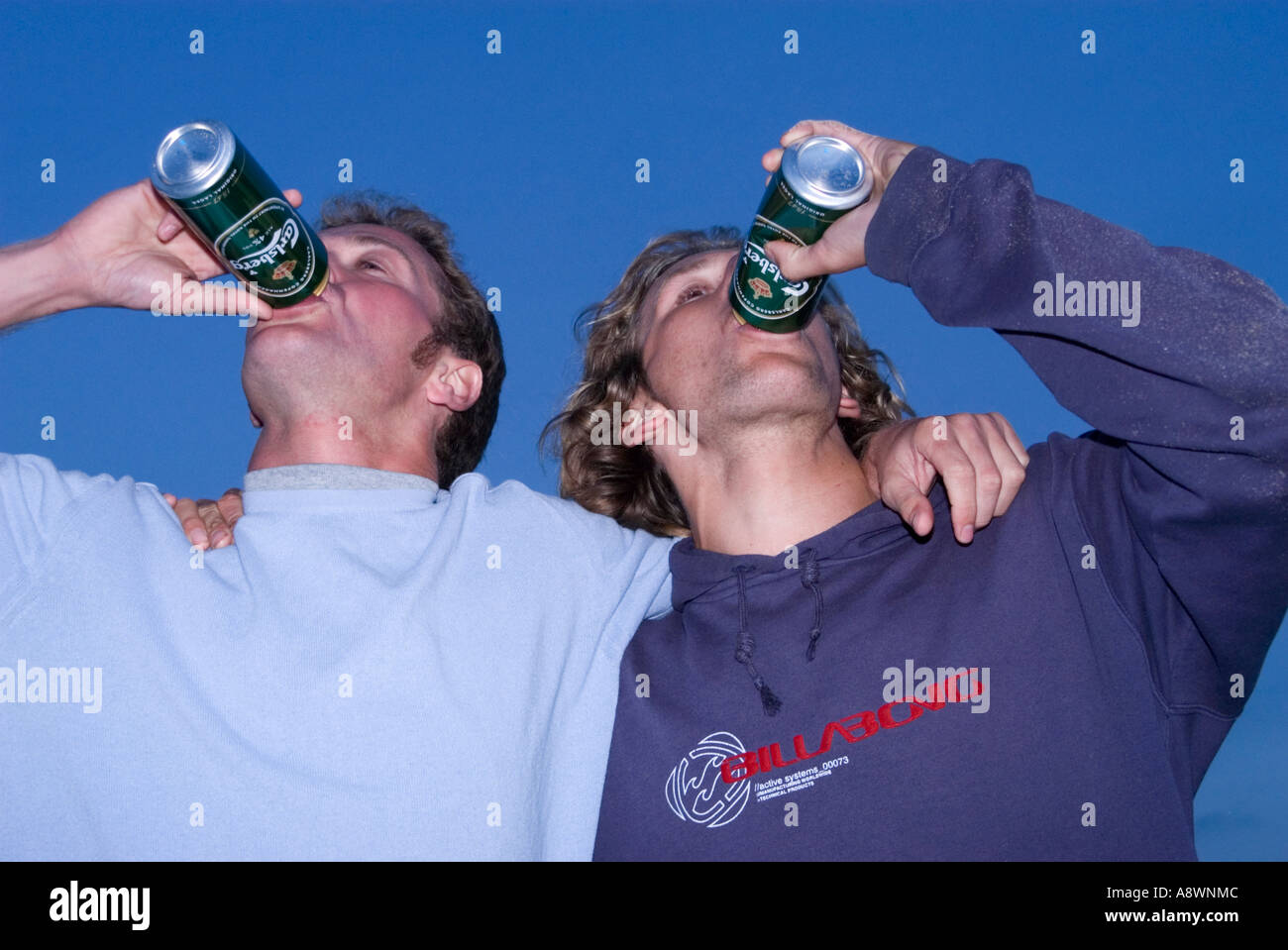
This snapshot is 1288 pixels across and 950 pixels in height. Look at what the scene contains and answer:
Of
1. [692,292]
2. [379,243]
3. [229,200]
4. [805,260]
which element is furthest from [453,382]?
[805,260]

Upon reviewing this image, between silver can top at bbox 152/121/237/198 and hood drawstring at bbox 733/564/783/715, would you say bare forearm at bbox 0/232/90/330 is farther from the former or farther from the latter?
hood drawstring at bbox 733/564/783/715

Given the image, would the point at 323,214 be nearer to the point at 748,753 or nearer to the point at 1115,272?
the point at 748,753

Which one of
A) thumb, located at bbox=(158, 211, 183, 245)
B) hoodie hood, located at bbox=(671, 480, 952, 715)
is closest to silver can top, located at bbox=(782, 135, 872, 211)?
hoodie hood, located at bbox=(671, 480, 952, 715)

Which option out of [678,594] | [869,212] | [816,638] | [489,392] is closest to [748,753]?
[816,638]

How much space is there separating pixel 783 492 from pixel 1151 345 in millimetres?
919

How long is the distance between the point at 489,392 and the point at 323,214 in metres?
0.79

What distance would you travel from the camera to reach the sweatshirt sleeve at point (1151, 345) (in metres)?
1.64

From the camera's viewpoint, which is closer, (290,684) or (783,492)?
(290,684)

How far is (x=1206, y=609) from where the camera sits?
183 centimetres

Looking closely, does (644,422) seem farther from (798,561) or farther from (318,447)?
(318,447)

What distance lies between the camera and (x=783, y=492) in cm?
239

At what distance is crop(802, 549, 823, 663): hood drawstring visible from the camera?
2.04 metres

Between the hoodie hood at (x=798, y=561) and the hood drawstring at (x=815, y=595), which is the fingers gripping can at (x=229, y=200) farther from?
the hood drawstring at (x=815, y=595)

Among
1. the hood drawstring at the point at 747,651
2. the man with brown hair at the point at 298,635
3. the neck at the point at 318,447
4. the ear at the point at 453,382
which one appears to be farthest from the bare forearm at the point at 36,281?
the hood drawstring at the point at 747,651
